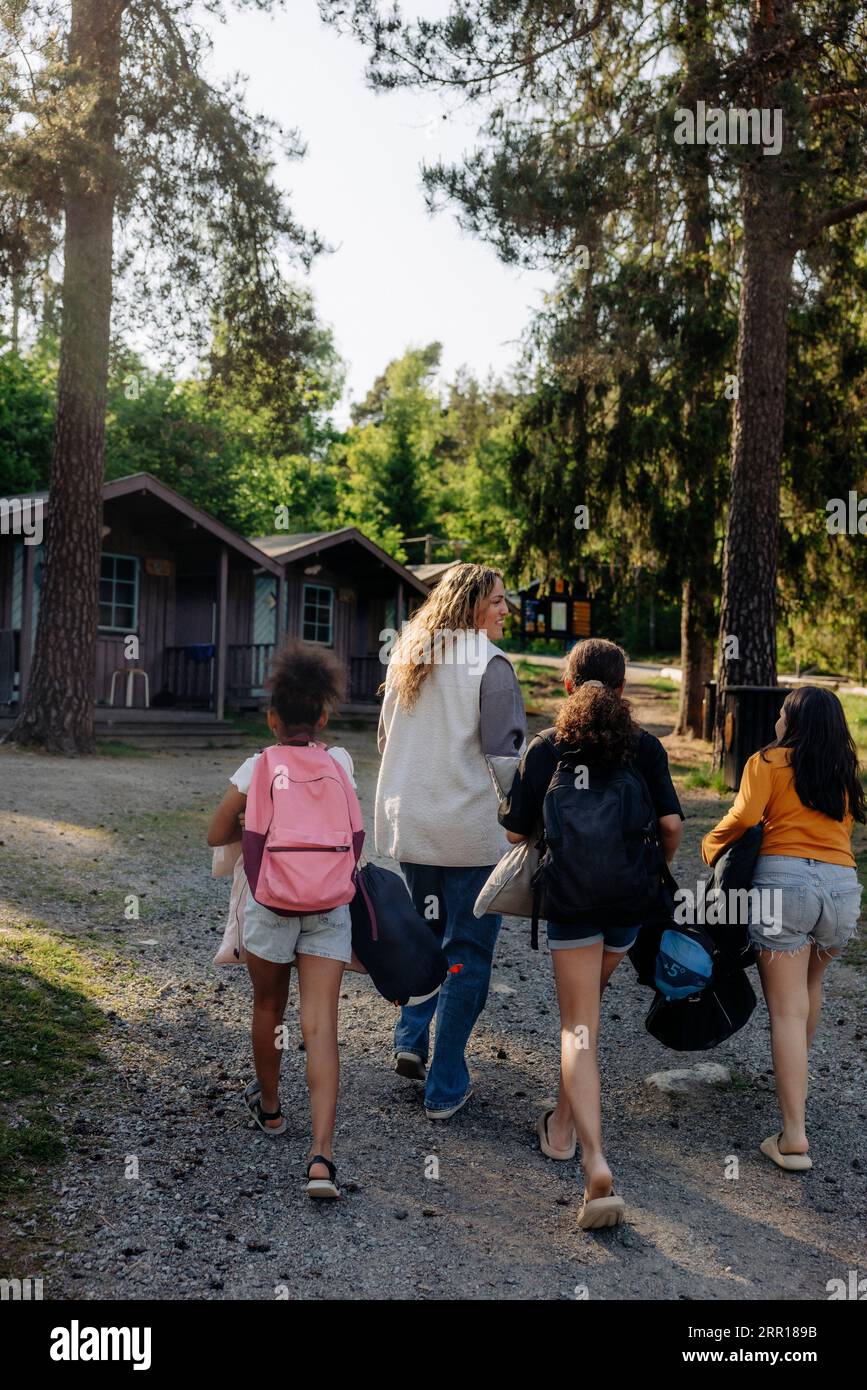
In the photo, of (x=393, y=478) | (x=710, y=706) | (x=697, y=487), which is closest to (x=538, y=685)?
(x=697, y=487)

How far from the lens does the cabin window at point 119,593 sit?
2067cm

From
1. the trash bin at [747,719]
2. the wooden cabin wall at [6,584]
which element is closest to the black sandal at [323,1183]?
the trash bin at [747,719]

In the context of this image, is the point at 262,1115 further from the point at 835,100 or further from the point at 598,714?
the point at 835,100

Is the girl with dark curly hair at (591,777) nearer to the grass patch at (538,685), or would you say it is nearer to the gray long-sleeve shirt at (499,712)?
the gray long-sleeve shirt at (499,712)

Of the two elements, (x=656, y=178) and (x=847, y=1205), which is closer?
(x=847, y=1205)

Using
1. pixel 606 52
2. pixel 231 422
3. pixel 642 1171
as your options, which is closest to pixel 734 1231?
pixel 642 1171

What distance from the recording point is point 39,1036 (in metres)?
4.93

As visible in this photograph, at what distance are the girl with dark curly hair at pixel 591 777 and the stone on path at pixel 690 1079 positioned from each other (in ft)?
3.31

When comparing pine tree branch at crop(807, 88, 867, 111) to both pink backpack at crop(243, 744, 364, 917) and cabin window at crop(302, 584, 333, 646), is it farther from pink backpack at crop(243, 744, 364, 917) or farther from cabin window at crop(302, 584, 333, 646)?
cabin window at crop(302, 584, 333, 646)

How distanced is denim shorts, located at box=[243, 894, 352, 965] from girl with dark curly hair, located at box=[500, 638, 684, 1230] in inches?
26.9

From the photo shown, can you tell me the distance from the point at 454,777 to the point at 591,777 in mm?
631

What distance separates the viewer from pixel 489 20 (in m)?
11.7
